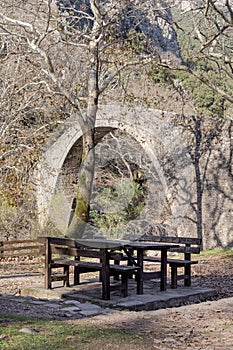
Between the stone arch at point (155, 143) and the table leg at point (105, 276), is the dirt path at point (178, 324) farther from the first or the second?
the stone arch at point (155, 143)

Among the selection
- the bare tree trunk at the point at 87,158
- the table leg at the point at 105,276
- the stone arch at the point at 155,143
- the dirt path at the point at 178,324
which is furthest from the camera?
the stone arch at the point at 155,143

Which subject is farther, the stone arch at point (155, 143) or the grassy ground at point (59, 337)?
the stone arch at point (155, 143)

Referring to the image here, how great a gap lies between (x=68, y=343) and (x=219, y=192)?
11.4 meters

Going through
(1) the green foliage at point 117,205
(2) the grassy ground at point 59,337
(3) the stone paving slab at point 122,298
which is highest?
(1) the green foliage at point 117,205

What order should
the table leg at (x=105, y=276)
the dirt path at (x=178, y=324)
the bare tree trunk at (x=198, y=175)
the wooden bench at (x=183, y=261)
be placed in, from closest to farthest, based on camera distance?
the dirt path at (x=178, y=324), the table leg at (x=105, y=276), the wooden bench at (x=183, y=261), the bare tree trunk at (x=198, y=175)

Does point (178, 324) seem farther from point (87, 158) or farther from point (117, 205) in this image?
point (117, 205)

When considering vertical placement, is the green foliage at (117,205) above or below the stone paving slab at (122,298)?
above

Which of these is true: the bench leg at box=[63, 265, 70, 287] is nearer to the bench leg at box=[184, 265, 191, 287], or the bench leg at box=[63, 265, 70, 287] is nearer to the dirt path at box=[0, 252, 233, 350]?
the dirt path at box=[0, 252, 233, 350]

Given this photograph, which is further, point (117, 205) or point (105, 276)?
point (117, 205)

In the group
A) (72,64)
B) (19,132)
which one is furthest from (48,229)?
(72,64)

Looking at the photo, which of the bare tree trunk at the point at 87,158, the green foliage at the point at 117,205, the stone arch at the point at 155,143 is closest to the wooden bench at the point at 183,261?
the bare tree trunk at the point at 87,158

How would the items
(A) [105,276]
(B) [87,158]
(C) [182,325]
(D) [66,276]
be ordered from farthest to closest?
(B) [87,158] → (D) [66,276] → (A) [105,276] → (C) [182,325]

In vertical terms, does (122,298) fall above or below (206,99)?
below

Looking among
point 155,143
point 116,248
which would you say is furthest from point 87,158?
point 155,143
